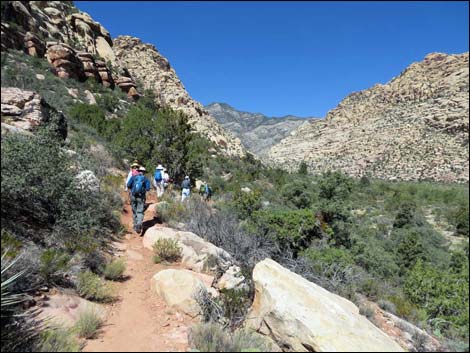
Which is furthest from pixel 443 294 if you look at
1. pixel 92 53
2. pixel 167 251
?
pixel 92 53

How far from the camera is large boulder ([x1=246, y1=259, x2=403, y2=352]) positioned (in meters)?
3.46

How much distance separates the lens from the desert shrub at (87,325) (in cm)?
377

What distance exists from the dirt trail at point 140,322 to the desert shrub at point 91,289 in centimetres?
21

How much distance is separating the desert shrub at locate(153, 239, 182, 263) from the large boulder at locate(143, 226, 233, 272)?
15 centimetres

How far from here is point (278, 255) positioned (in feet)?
26.1

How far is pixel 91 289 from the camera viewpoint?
473 centimetres

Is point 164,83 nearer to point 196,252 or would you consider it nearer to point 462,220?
point 196,252

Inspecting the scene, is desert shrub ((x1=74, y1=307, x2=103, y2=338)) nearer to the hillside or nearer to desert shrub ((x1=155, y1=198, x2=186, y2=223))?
the hillside

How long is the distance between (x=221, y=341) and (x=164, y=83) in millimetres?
44903

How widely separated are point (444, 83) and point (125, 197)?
2276 inches

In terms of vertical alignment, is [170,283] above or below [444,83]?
below

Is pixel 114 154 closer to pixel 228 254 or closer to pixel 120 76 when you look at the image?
pixel 228 254

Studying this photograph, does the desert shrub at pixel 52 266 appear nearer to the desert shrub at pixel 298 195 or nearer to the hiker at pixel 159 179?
the hiker at pixel 159 179

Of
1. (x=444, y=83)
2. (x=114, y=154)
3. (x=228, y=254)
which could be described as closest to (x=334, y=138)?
(x=444, y=83)
